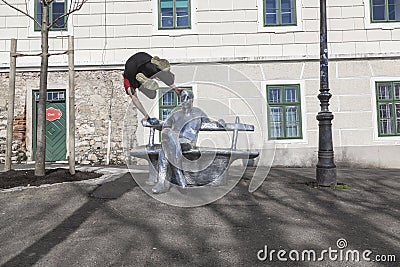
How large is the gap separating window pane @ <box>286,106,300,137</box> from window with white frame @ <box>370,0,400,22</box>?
3.81 meters

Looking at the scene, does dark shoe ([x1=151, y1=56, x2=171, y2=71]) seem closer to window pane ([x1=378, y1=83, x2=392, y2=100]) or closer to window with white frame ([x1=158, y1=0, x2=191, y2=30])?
window with white frame ([x1=158, y1=0, x2=191, y2=30])

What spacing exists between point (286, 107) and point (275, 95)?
51 cm

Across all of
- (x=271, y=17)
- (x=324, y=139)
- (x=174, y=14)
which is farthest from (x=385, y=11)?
(x=324, y=139)

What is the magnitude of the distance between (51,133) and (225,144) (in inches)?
303

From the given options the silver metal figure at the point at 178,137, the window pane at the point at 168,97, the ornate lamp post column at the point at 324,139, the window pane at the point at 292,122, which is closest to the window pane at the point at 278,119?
the window pane at the point at 292,122

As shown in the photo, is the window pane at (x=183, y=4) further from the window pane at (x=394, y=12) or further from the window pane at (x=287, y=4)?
the window pane at (x=394, y=12)

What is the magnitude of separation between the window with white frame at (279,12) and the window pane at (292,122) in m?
2.77

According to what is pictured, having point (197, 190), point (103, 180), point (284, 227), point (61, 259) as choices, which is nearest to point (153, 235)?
point (61, 259)

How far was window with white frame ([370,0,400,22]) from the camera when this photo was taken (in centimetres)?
1220

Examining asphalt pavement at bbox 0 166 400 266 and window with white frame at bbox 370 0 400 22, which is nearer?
asphalt pavement at bbox 0 166 400 266

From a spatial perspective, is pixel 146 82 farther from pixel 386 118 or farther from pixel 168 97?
pixel 386 118

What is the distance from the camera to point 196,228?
14.4ft

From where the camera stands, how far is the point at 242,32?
12.2 metres

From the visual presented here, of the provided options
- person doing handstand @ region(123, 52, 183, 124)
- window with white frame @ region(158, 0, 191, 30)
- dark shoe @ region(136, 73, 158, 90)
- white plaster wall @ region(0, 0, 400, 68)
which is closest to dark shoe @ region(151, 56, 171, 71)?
person doing handstand @ region(123, 52, 183, 124)
